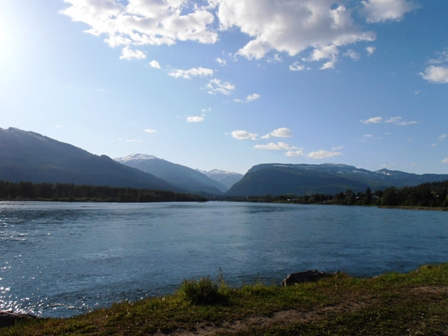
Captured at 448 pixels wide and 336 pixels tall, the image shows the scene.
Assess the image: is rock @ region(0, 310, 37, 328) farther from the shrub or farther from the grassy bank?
the shrub

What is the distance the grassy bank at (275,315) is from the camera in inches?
418

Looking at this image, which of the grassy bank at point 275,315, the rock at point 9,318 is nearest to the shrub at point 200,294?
the grassy bank at point 275,315

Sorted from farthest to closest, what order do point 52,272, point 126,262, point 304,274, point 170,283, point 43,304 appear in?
point 126,262
point 52,272
point 170,283
point 304,274
point 43,304

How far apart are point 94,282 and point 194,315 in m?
16.1

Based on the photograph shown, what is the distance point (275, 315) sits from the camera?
473 inches

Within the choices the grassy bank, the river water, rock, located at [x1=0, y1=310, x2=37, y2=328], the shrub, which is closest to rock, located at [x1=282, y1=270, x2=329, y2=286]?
the river water

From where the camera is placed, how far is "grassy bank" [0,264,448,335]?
10.6 metres

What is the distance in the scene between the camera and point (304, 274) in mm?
21578

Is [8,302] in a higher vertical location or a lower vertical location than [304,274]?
lower

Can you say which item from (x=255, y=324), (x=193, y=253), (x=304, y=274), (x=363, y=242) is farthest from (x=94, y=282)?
(x=363, y=242)

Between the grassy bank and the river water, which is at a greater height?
the grassy bank

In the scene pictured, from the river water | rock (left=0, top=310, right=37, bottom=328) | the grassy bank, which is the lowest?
the river water

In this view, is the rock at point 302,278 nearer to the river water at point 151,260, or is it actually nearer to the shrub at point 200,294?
the river water at point 151,260

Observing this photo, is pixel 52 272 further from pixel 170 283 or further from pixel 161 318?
pixel 161 318
